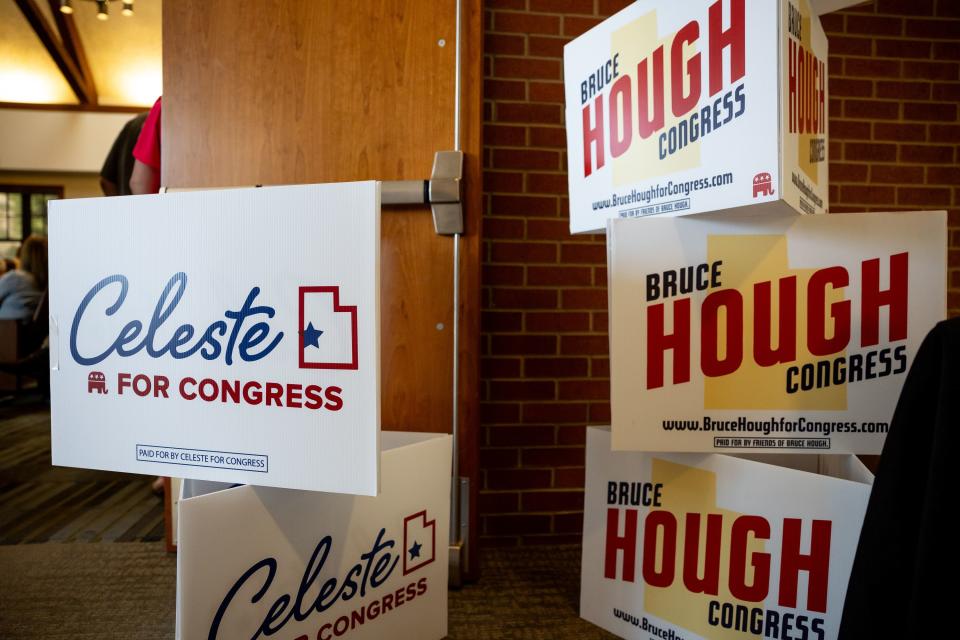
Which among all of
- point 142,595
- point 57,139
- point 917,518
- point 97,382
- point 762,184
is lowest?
point 142,595

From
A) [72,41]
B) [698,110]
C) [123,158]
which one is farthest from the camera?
[72,41]

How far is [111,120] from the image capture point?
6.89 m

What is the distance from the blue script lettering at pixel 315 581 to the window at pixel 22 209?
308 inches

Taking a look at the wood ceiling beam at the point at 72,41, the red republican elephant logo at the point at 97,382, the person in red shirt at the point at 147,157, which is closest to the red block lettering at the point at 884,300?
the red republican elephant logo at the point at 97,382

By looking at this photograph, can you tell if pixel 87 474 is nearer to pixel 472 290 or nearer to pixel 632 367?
pixel 472 290

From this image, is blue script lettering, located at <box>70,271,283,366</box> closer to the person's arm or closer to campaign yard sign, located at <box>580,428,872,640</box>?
campaign yard sign, located at <box>580,428,872,640</box>

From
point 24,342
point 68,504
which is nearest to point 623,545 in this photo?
point 68,504

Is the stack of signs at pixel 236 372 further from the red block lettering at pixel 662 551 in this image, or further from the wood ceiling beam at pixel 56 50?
the wood ceiling beam at pixel 56 50

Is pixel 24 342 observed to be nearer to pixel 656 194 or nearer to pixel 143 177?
pixel 143 177

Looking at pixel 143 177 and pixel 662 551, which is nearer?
pixel 662 551

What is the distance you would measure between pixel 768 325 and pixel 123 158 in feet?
7.67

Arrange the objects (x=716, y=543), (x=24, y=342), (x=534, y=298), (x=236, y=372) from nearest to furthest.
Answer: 1. (x=236, y=372)
2. (x=716, y=543)
3. (x=534, y=298)
4. (x=24, y=342)

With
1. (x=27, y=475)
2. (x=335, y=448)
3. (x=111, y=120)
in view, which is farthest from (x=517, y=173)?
(x=111, y=120)

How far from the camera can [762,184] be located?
3.16 feet
